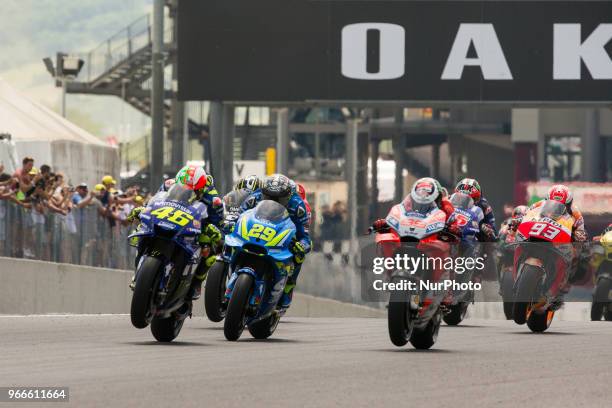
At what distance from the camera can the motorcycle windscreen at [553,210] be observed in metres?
17.1

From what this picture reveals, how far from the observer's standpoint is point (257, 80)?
91.4ft

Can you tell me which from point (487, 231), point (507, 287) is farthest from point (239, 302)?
point (487, 231)

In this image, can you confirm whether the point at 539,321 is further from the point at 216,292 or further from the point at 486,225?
the point at 216,292

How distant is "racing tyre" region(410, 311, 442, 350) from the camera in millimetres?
14281

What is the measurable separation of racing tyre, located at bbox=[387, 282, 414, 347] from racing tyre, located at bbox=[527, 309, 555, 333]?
3368mm

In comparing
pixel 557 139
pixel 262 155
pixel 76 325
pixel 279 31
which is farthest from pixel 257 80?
pixel 262 155

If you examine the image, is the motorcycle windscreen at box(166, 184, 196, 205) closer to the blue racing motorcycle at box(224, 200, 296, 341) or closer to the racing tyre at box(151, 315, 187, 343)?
the blue racing motorcycle at box(224, 200, 296, 341)

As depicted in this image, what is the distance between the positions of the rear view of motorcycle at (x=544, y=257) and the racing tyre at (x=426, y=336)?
7.45 feet

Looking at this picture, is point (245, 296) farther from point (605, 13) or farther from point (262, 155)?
point (262, 155)

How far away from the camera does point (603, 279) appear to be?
807 inches

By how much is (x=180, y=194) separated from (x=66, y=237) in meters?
7.90

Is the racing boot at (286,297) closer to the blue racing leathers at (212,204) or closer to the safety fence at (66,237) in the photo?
the blue racing leathers at (212,204)

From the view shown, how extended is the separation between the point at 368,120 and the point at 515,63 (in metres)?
23.6

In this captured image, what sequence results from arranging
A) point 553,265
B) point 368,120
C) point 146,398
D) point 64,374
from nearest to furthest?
point 146,398
point 64,374
point 553,265
point 368,120
